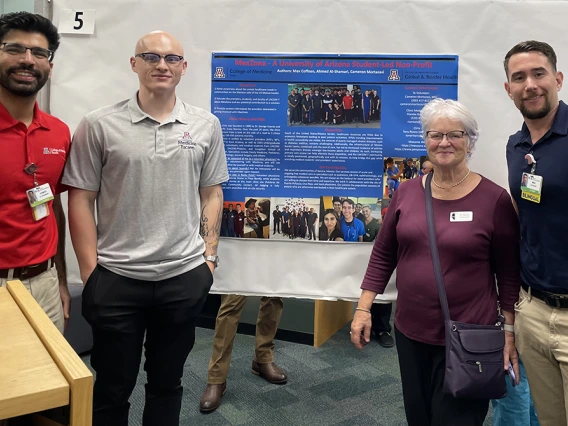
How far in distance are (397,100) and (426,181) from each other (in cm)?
56

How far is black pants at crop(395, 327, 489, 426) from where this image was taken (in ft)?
4.81

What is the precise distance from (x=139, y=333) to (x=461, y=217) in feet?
3.93

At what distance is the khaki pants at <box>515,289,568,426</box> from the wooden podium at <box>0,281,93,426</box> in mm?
1375

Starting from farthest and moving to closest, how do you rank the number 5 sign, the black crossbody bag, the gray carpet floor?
1. the gray carpet floor
2. the number 5 sign
3. the black crossbody bag

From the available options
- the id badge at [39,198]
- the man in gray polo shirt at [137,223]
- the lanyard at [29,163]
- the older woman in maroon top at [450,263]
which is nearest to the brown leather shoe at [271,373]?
the man in gray polo shirt at [137,223]

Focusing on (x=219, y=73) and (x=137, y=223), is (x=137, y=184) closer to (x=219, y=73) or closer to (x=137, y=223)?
(x=137, y=223)

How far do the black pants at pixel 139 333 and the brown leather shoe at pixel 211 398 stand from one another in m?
0.78

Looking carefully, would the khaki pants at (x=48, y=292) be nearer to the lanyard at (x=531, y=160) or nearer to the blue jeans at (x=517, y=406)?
the lanyard at (x=531, y=160)

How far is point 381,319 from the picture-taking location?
3.72 m

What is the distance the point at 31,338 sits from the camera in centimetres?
88

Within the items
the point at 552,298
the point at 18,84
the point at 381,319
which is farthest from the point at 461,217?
the point at 381,319

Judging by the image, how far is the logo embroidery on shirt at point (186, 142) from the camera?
5.45 feet

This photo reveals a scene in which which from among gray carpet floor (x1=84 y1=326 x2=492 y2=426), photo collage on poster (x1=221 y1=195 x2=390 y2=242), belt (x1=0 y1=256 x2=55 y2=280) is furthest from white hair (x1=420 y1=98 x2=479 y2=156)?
gray carpet floor (x1=84 y1=326 x2=492 y2=426)

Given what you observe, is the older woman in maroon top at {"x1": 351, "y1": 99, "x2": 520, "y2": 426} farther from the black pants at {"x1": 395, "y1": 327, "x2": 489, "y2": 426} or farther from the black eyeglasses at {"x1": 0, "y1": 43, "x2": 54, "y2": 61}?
the black eyeglasses at {"x1": 0, "y1": 43, "x2": 54, "y2": 61}
